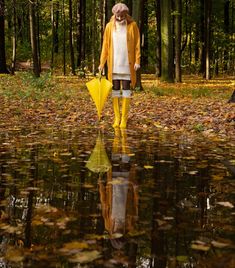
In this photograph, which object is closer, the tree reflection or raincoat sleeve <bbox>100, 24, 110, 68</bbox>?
the tree reflection

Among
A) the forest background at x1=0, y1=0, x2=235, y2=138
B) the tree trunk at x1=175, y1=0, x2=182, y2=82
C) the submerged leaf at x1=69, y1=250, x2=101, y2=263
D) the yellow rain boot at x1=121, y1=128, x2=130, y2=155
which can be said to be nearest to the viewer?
the submerged leaf at x1=69, y1=250, x2=101, y2=263

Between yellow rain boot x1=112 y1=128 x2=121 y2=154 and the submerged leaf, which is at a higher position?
yellow rain boot x1=112 y1=128 x2=121 y2=154

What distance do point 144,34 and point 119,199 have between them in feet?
117

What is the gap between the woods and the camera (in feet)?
66.8

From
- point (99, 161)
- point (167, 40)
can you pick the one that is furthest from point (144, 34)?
point (99, 161)

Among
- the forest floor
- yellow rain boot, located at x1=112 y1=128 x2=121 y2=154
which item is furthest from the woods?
yellow rain boot, located at x1=112 y1=128 x2=121 y2=154

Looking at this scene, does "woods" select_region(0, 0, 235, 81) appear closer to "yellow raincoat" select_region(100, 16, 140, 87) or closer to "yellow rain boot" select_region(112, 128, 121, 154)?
"yellow raincoat" select_region(100, 16, 140, 87)

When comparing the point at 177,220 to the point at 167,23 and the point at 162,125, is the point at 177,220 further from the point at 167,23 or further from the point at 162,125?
the point at 167,23

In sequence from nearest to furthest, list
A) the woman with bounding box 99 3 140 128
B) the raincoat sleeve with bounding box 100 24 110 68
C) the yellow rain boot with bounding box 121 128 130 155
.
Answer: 1. the yellow rain boot with bounding box 121 128 130 155
2. the woman with bounding box 99 3 140 128
3. the raincoat sleeve with bounding box 100 24 110 68

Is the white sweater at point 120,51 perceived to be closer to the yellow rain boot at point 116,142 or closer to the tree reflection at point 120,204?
the yellow rain boot at point 116,142

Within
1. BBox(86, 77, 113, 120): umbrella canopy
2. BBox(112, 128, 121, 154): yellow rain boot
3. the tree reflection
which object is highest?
BBox(86, 77, 113, 120): umbrella canopy

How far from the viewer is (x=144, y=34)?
37969 mm

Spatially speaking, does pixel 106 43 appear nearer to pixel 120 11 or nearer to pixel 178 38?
pixel 120 11

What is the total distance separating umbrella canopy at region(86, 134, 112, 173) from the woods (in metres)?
9.77
